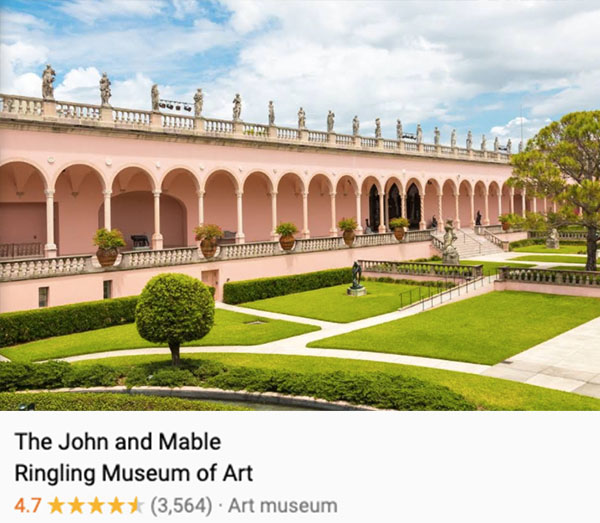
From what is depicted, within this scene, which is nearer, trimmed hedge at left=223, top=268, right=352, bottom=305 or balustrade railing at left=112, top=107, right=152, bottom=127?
balustrade railing at left=112, top=107, right=152, bottom=127

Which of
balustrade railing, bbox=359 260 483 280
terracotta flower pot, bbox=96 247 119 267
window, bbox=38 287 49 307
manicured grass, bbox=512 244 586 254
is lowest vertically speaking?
window, bbox=38 287 49 307

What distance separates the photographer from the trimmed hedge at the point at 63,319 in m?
19.4

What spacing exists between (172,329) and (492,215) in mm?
51238

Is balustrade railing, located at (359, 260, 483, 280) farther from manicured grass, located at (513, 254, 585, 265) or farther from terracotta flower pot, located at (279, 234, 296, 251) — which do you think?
manicured grass, located at (513, 254, 585, 265)

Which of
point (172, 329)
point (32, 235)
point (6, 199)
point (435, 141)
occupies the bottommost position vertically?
point (172, 329)

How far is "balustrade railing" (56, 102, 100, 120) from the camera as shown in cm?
2366

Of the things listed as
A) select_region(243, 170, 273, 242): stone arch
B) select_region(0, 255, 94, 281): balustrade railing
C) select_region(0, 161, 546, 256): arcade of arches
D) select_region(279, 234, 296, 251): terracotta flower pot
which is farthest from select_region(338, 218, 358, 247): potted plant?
select_region(0, 255, 94, 281): balustrade railing

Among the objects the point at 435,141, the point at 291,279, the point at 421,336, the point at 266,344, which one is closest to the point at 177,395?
the point at 266,344

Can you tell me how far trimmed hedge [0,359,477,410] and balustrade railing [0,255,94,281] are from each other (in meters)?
8.28

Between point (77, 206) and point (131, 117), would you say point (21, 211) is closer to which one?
point (77, 206)

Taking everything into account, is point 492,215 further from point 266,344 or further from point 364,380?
→ point 364,380

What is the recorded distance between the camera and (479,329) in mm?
19219

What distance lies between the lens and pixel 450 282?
28547 mm

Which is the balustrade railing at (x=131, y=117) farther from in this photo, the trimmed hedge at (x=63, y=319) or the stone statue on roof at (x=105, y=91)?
the trimmed hedge at (x=63, y=319)
